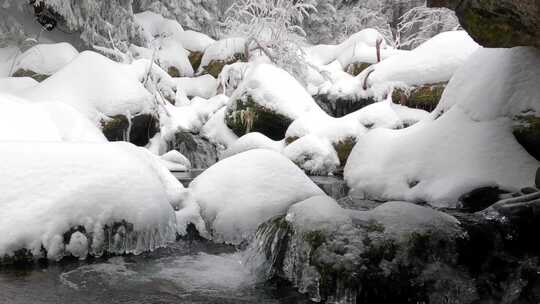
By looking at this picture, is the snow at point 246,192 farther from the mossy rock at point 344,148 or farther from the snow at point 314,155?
the mossy rock at point 344,148

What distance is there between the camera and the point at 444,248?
398 cm

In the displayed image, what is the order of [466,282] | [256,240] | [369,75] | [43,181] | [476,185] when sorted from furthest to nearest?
[369,75] < [476,185] < [256,240] < [43,181] < [466,282]

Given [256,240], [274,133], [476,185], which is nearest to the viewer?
[256,240]

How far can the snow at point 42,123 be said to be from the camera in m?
7.59

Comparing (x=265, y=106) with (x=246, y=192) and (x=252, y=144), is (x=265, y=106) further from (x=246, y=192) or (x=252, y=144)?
(x=246, y=192)

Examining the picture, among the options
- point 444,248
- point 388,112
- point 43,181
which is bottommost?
point 444,248

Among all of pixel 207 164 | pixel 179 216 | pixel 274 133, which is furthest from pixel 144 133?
pixel 179 216

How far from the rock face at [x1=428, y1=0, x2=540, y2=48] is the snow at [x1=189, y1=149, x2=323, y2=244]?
285cm

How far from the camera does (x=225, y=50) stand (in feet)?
60.2

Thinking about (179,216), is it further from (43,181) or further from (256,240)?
(43,181)

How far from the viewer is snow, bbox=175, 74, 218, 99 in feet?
56.2

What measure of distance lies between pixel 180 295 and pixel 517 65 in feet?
20.3

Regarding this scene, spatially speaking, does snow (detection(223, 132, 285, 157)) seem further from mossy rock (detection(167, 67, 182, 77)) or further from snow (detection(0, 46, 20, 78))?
mossy rock (detection(167, 67, 182, 77))

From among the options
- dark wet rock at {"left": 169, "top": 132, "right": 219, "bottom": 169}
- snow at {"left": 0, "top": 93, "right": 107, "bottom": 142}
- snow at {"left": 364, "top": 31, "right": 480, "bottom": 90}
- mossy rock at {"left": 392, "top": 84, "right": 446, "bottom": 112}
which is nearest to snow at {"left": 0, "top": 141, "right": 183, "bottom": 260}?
snow at {"left": 0, "top": 93, "right": 107, "bottom": 142}
